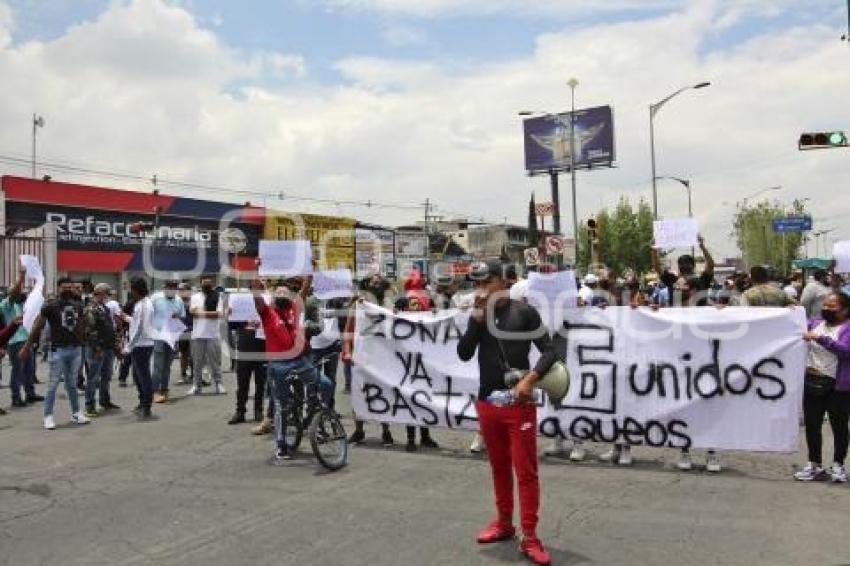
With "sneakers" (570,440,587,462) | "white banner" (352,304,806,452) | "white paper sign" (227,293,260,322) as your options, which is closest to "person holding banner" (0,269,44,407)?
"white paper sign" (227,293,260,322)

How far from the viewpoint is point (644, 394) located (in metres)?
8.05

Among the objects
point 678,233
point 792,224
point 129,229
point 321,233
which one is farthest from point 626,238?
point 678,233

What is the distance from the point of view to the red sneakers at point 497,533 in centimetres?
565

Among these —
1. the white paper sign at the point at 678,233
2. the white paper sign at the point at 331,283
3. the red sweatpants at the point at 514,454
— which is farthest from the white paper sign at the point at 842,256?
the red sweatpants at the point at 514,454

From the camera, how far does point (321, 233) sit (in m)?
57.3

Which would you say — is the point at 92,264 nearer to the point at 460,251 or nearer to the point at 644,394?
the point at 644,394

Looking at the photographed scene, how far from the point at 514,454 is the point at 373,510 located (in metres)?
1.59

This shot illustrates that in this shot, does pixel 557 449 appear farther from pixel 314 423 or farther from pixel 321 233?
pixel 321 233

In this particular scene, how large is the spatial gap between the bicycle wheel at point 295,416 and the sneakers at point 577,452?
2704 mm

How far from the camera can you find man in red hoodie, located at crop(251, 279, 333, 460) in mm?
8445

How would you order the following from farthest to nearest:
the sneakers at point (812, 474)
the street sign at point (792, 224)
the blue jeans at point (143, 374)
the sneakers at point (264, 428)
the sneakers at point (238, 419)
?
the street sign at point (792, 224), the blue jeans at point (143, 374), the sneakers at point (238, 419), the sneakers at point (264, 428), the sneakers at point (812, 474)

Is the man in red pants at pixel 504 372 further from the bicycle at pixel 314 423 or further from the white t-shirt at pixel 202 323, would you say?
the white t-shirt at pixel 202 323

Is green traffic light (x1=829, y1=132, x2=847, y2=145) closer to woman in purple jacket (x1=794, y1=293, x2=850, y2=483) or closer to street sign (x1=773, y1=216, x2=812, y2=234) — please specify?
woman in purple jacket (x1=794, y1=293, x2=850, y2=483)

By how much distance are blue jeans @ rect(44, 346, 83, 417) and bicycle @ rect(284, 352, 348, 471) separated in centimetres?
386
